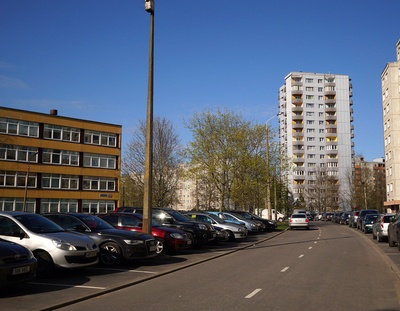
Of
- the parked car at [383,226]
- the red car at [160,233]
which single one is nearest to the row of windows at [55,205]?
the parked car at [383,226]

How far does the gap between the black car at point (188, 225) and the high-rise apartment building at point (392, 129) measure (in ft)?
156

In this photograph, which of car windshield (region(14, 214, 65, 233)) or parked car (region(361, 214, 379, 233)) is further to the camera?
parked car (region(361, 214, 379, 233))

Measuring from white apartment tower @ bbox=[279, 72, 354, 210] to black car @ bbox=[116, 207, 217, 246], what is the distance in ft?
303

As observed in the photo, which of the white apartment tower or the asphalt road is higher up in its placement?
the white apartment tower

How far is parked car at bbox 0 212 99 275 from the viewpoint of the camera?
1058 centimetres

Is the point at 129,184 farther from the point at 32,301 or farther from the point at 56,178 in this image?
the point at 32,301

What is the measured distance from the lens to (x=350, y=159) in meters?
110

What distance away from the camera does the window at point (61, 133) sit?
57.8 meters

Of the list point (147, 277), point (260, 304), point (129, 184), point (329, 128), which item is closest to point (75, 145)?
point (129, 184)

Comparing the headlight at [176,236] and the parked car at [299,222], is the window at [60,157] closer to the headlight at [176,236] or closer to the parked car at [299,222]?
the parked car at [299,222]

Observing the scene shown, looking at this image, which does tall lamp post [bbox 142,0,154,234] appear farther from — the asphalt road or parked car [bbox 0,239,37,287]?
parked car [bbox 0,239,37,287]

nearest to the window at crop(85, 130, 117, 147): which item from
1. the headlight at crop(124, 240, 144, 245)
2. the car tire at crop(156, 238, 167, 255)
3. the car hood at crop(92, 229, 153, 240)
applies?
the car tire at crop(156, 238, 167, 255)

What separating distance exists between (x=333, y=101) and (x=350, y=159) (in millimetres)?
14896

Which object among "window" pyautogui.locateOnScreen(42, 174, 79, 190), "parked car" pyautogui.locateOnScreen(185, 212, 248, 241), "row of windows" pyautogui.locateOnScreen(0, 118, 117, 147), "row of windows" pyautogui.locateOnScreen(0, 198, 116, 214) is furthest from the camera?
"window" pyautogui.locateOnScreen(42, 174, 79, 190)
